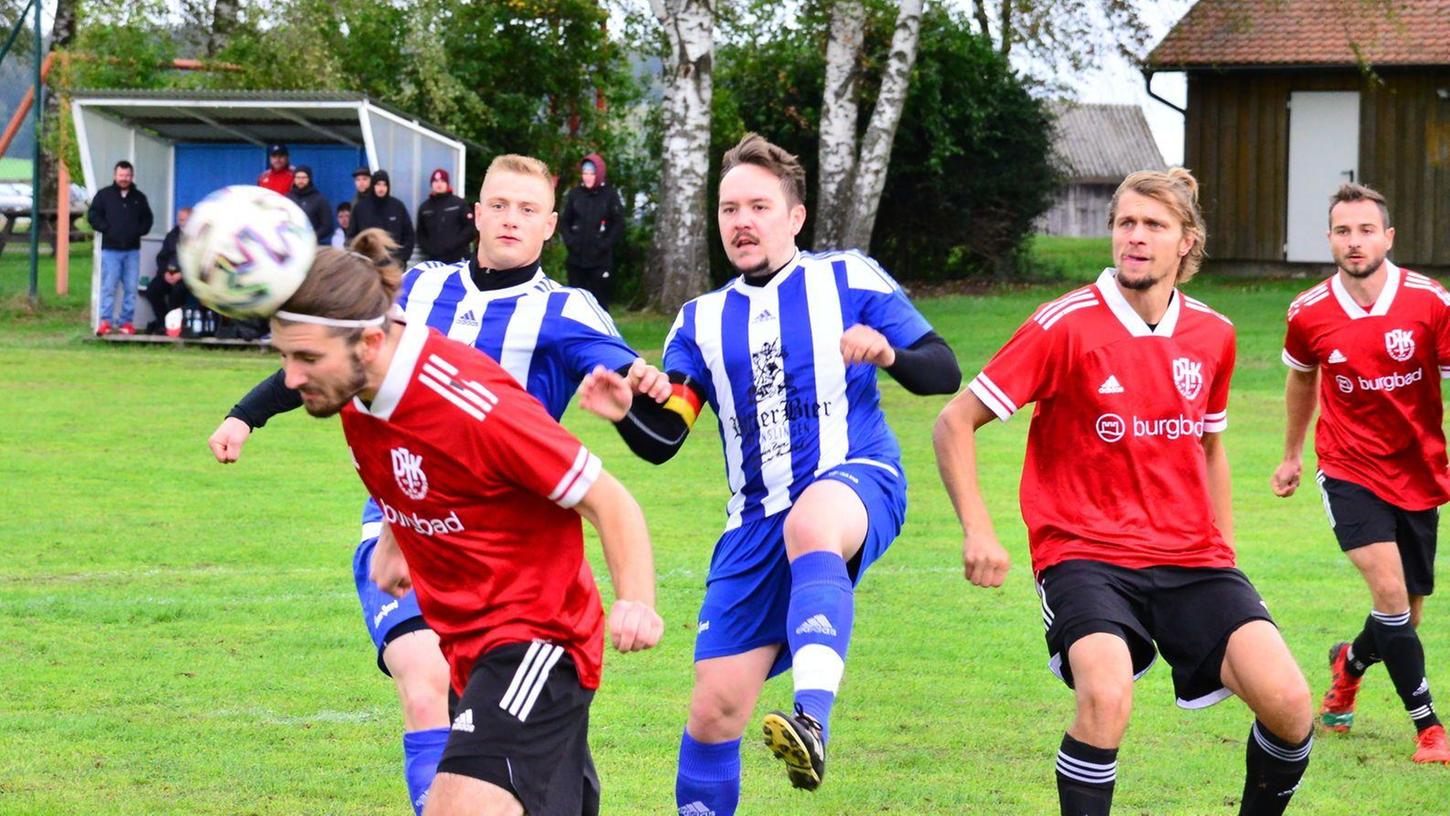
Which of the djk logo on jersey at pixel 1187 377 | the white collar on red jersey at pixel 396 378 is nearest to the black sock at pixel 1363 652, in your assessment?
the djk logo on jersey at pixel 1187 377

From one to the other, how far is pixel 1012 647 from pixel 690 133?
54.1 feet

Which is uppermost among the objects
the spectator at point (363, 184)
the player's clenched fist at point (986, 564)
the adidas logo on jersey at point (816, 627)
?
the spectator at point (363, 184)

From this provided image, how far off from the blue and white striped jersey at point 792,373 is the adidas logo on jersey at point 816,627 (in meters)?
0.61

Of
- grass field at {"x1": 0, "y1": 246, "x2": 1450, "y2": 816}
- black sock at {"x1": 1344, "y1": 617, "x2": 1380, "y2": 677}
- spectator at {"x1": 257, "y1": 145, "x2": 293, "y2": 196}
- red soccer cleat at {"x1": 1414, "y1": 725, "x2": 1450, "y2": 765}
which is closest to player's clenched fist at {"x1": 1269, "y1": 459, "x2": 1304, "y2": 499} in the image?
black sock at {"x1": 1344, "y1": 617, "x2": 1380, "y2": 677}

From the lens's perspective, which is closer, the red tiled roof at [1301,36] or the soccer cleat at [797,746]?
the soccer cleat at [797,746]

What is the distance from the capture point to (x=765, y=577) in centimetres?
548

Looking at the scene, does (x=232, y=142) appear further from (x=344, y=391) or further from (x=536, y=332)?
(x=344, y=391)

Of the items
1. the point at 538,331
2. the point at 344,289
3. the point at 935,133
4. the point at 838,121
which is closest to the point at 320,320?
the point at 344,289

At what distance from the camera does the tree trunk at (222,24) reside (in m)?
27.4

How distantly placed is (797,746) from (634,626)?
2.69 ft

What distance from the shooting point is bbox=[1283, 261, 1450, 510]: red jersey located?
719 centimetres

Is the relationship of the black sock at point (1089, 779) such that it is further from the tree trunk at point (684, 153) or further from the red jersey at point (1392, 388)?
the tree trunk at point (684, 153)

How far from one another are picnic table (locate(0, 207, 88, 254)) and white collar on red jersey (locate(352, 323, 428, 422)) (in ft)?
82.6

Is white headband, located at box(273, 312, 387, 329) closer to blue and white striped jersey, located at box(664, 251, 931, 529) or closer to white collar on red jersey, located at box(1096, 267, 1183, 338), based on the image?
blue and white striped jersey, located at box(664, 251, 931, 529)
